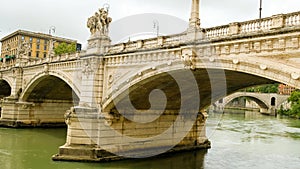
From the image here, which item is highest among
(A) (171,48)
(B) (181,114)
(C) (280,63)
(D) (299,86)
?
(A) (171,48)

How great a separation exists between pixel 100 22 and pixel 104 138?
629 centimetres

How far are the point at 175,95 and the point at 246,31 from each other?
8982 mm

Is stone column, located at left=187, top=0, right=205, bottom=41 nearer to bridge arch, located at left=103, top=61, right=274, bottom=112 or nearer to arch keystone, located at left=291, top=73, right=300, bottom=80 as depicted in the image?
bridge arch, located at left=103, top=61, right=274, bottom=112

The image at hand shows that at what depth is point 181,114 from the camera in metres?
22.0

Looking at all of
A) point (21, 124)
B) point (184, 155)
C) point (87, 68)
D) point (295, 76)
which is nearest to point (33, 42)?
point (21, 124)

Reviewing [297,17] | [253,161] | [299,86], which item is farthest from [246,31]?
[253,161]

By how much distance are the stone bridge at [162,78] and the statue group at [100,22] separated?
0.23 feet

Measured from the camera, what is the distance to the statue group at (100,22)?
60.3 ft

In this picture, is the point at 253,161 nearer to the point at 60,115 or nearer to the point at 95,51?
the point at 95,51

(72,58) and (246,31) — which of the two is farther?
(72,58)

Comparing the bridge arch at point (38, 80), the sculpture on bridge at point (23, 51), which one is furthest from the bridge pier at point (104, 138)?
the sculpture on bridge at point (23, 51)

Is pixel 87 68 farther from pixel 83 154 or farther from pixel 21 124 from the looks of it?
pixel 21 124

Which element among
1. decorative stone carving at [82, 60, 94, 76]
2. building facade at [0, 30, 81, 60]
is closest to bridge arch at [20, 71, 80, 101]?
decorative stone carving at [82, 60, 94, 76]

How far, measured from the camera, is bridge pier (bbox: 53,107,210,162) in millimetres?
17062
